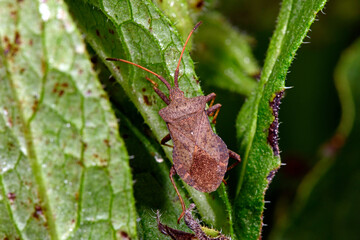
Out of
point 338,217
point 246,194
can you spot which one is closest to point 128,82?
point 246,194

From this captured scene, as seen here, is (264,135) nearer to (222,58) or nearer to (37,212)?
(37,212)

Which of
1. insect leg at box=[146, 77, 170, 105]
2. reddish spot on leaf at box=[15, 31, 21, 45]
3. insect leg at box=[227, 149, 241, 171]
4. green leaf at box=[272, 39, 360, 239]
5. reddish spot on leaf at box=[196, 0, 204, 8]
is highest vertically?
reddish spot on leaf at box=[196, 0, 204, 8]

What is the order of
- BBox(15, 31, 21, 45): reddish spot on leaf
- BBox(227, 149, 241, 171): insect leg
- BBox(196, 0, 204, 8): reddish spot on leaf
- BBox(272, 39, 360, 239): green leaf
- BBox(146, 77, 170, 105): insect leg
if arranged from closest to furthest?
BBox(15, 31, 21, 45): reddish spot on leaf
BBox(146, 77, 170, 105): insect leg
BBox(227, 149, 241, 171): insect leg
BBox(196, 0, 204, 8): reddish spot on leaf
BBox(272, 39, 360, 239): green leaf

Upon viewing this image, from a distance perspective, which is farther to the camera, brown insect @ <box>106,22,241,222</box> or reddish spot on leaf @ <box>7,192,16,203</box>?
brown insect @ <box>106,22,241,222</box>

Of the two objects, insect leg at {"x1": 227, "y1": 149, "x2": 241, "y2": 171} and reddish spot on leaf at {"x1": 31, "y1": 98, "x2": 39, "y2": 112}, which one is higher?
reddish spot on leaf at {"x1": 31, "y1": 98, "x2": 39, "y2": 112}

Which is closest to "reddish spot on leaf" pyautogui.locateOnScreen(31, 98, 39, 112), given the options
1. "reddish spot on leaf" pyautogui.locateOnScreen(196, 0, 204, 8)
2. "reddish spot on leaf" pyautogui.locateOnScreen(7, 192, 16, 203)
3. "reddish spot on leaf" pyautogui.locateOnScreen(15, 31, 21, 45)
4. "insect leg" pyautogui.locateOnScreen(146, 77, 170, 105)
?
"reddish spot on leaf" pyautogui.locateOnScreen(15, 31, 21, 45)

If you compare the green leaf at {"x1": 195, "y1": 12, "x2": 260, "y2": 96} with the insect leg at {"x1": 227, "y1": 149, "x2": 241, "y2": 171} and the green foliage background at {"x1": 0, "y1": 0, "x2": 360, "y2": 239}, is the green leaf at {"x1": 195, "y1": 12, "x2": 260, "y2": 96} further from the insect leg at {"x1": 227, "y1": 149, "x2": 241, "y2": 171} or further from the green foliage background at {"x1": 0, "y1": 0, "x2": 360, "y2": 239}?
the insect leg at {"x1": 227, "y1": 149, "x2": 241, "y2": 171}

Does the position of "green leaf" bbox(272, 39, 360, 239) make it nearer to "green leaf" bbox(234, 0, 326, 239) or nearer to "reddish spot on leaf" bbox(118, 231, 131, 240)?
"green leaf" bbox(234, 0, 326, 239)

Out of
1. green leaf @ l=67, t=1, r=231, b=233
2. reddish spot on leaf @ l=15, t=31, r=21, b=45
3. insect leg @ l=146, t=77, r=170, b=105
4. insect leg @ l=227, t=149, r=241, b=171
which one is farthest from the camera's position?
insect leg @ l=227, t=149, r=241, b=171

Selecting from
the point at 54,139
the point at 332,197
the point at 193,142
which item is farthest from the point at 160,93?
the point at 332,197
